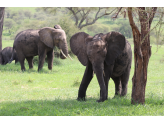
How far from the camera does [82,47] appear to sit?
7906mm

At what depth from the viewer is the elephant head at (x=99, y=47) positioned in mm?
7066

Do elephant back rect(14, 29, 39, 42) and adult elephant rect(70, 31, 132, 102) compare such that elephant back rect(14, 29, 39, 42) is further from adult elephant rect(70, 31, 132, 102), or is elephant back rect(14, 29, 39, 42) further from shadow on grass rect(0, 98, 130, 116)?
shadow on grass rect(0, 98, 130, 116)

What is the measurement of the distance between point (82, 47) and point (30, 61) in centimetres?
861

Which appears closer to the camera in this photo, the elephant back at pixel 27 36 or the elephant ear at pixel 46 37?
the elephant ear at pixel 46 37

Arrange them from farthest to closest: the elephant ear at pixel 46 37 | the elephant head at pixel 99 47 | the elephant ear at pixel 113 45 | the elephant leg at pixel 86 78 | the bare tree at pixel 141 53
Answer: the elephant ear at pixel 46 37
the elephant leg at pixel 86 78
the elephant ear at pixel 113 45
the elephant head at pixel 99 47
the bare tree at pixel 141 53

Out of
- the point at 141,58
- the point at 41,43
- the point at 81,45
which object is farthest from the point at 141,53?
the point at 41,43

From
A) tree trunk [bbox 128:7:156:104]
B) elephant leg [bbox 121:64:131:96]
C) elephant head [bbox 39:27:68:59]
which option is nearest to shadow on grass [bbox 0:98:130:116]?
tree trunk [bbox 128:7:156:104]

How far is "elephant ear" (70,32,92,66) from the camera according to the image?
7700 millimetres

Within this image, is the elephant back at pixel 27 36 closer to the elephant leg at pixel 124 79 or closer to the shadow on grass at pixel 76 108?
the elephant leg at pixel 124 79

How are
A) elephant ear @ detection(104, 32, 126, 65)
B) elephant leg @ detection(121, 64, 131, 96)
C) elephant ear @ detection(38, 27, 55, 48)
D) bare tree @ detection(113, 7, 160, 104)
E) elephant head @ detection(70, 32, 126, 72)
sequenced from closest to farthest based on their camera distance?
bare tree @ detection(113, 7, 160, 104) < elephant head @ detection(70, 32, 126, 72) < elephant ear @ detection(104, 32, 126, 65) < elephant leg @ detection(121, 64, 131, 96) < elephant ear @ detection(38, 27, 55, 48)

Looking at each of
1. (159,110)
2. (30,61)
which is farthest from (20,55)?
(159,110)

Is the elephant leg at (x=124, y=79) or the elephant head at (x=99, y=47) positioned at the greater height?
the elephant head at (x=99, y=47)

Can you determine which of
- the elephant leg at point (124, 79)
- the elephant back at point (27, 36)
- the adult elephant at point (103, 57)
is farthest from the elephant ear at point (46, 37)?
the elephant leg at point (124, 79)
